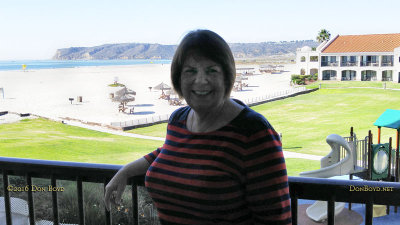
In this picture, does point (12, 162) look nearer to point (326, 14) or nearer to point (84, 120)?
point (84, 120)

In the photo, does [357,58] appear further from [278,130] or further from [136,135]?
[136,135]

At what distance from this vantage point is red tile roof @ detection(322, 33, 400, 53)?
3981 cm

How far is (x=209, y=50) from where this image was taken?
91 centimetres

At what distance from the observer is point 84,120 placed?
25438 millimetres

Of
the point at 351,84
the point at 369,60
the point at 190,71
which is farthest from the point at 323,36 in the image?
the point at 190,71

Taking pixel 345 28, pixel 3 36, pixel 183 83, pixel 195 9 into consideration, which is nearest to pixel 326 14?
pixel 345 28

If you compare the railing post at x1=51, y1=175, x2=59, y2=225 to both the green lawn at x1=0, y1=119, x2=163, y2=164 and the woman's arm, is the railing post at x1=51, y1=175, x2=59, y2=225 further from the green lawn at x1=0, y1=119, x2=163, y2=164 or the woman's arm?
the green lawn at x1=0, y1=119, x2=163, y2=164

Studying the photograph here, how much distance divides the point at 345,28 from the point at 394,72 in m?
80.5

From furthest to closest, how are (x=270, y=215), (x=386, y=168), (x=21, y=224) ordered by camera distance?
(x=386, y=168)
(x=21, y=224)
(x=270, y=215)

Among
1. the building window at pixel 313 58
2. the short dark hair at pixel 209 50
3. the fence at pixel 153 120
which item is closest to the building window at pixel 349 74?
the building window at pixel 313 58

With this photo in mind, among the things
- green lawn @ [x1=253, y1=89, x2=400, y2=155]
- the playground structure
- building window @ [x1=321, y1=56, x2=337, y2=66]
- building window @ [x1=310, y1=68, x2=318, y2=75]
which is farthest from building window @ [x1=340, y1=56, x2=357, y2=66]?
the playground structure

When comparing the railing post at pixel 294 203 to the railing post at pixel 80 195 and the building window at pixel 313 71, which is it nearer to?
the railing post at pixel 80 195

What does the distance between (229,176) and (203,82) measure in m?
0.22

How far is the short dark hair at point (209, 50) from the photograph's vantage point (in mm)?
913
